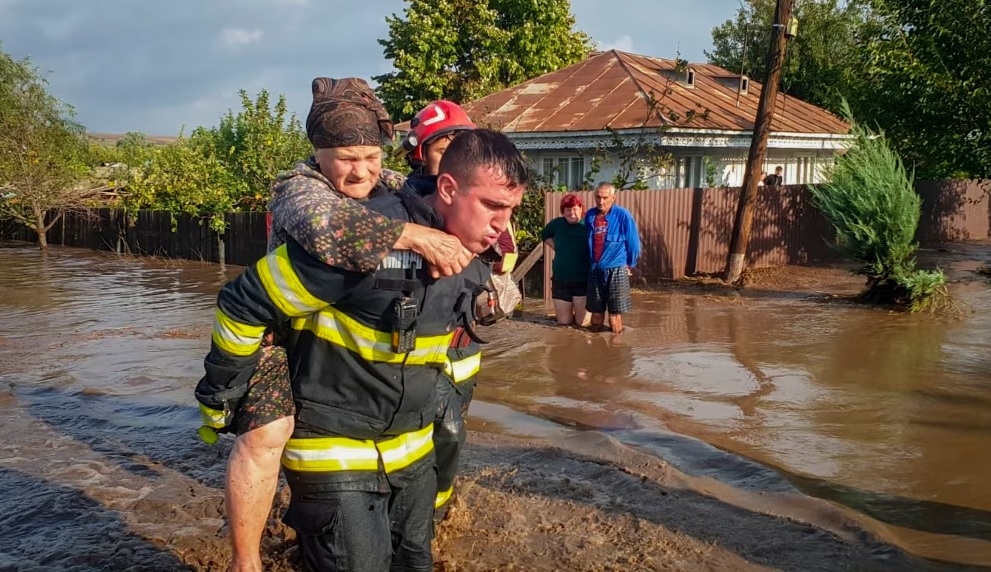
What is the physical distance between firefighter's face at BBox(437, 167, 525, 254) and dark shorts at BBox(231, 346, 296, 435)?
2.13 ft

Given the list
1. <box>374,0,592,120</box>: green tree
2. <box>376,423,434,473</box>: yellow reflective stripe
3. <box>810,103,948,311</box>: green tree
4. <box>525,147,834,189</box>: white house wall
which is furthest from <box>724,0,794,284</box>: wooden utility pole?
<box>374,0,592,120</box>: green tree

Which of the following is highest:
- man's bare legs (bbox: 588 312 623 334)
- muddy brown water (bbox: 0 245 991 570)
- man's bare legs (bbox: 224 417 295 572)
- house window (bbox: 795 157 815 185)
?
house window (bbox: 795 157 815 185)

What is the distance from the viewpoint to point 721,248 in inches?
639

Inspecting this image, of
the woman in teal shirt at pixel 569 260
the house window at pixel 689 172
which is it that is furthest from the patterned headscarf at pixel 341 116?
the house window at pixel 689 172

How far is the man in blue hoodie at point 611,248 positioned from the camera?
1020 centimetres

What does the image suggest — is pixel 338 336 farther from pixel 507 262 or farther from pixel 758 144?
pixel 758 144

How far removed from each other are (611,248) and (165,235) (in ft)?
46.7

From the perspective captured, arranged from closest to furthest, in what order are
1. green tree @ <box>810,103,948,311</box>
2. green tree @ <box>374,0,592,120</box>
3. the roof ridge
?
green tree @ <box>810,103,948,311</box>
the roof ridge
green tree @ <box>374,0,592,120</box>

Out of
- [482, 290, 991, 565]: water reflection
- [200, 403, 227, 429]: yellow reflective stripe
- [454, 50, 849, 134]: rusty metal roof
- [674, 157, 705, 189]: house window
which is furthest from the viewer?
[674, 157, 705, 189]: house window

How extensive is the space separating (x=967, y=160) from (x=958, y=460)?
11122 millimetres

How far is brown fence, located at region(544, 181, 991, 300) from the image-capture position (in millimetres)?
14953

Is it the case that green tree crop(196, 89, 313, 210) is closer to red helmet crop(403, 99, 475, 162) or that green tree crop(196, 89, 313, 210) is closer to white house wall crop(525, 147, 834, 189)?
white house wall crop(525, 147, 834, 189)

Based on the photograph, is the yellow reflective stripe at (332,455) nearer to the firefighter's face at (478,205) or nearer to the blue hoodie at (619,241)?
the firefighter's face at (478,205)

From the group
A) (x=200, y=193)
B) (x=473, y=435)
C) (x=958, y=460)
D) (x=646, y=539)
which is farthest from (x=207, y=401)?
(x=200, y=193)
